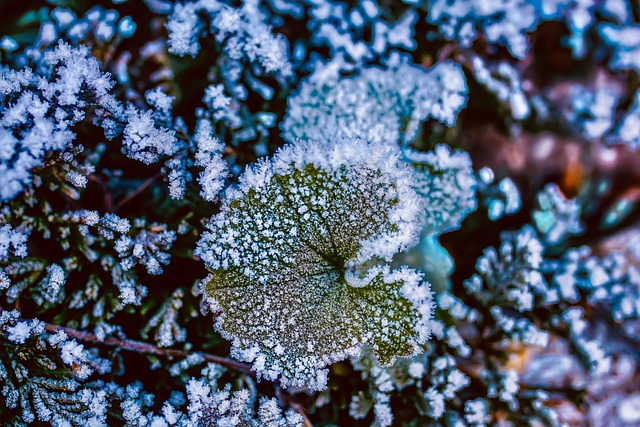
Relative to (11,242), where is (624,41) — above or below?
above

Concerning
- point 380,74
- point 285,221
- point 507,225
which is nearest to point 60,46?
point 285,221

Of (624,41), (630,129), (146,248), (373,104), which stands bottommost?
(146,248)

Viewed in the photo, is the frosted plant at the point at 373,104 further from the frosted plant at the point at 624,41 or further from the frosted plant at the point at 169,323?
the frosted plant at the point at 624,41

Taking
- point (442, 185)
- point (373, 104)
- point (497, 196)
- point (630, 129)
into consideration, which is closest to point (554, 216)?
point (497, 196)

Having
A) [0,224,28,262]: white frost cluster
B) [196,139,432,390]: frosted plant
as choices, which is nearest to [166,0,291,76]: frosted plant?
[196,139,432,390]: frosted plant

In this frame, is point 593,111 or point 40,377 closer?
point 40,377

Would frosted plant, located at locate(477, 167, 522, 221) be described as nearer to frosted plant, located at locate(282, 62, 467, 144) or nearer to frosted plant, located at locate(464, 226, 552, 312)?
frosted plant, located at locate(464, 226, 552, 312)

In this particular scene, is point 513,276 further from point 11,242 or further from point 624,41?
point 11,242

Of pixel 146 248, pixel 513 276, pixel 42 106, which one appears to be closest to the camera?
pixel 42 106
